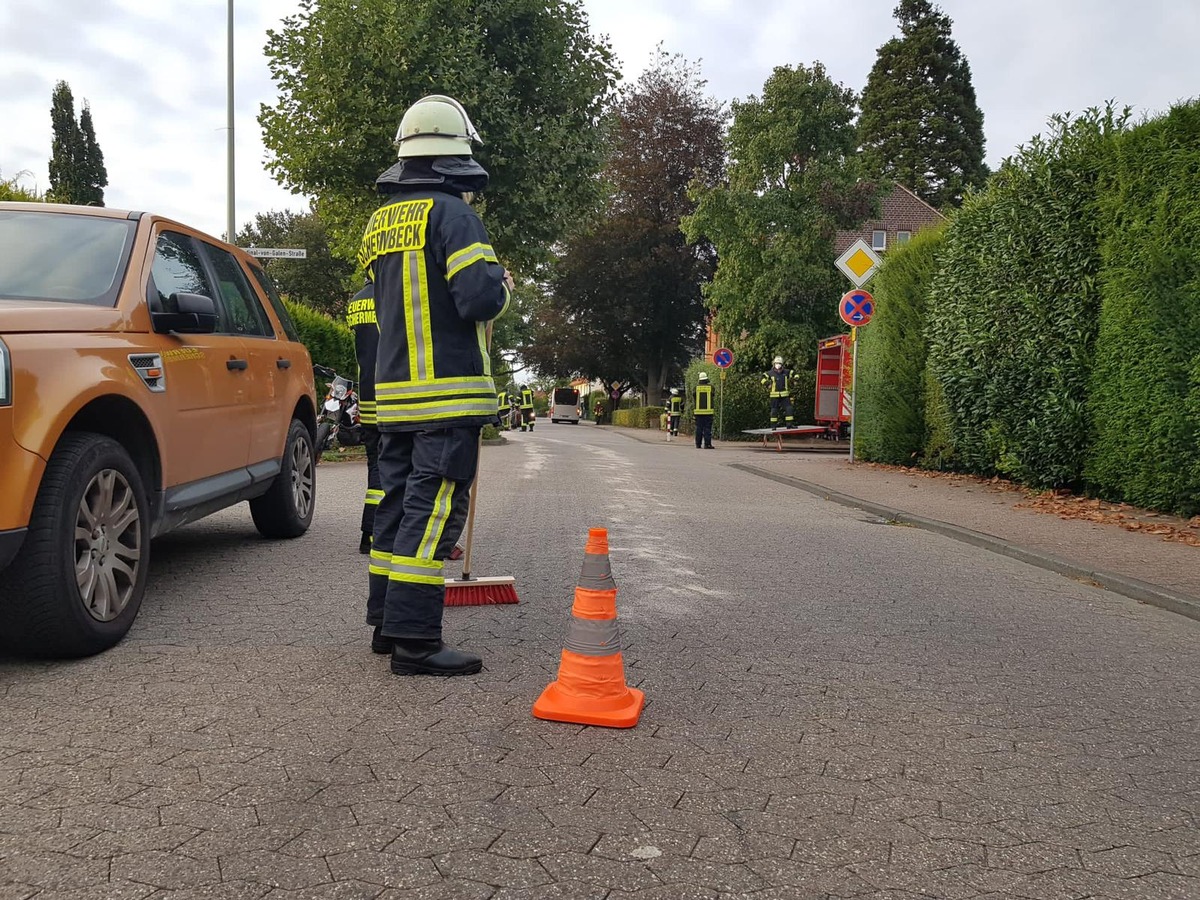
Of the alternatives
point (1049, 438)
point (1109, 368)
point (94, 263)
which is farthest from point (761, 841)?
point (1049, 438)

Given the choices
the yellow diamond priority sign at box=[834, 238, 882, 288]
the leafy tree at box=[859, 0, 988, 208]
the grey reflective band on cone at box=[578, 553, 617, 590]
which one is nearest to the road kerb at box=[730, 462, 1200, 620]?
the grey reflective band on cone at box=[578, 553, 617, 590]

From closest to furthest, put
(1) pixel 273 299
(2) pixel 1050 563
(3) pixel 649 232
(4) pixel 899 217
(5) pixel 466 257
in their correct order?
1. (5) pixel 466 257
2. (1) pixel 273 299
3. (2) pixel 1050 563
4. (3) pixel 649 232
5. (4) pixel 899 217

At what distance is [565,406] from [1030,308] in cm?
6707

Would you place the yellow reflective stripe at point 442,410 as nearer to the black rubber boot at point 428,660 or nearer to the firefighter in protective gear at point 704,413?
the black rubber boot at point 428,660

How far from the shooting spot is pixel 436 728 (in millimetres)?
3475

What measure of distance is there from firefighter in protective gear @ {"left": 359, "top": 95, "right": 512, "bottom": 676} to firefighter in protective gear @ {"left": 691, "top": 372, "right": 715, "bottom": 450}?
2117cm

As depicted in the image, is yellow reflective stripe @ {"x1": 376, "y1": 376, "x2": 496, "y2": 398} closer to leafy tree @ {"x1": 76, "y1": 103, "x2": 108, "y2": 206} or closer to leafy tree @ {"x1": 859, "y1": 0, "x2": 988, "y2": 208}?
leafy tree @ {"x1": 859, "y1": 0, "x2": 988, "y2": 208}

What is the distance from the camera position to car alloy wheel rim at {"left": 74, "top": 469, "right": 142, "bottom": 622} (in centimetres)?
414

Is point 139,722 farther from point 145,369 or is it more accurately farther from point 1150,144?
point 1150,144

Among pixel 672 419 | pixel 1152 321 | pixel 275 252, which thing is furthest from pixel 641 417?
Result: pixel 1152 321

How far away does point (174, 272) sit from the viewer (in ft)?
18.3

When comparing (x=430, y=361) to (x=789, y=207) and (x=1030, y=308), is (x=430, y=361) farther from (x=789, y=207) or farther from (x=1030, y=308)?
(x=789, y=207)

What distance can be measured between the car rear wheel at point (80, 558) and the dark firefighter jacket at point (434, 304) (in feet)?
3.95

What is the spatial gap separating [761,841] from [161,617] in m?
3.48
